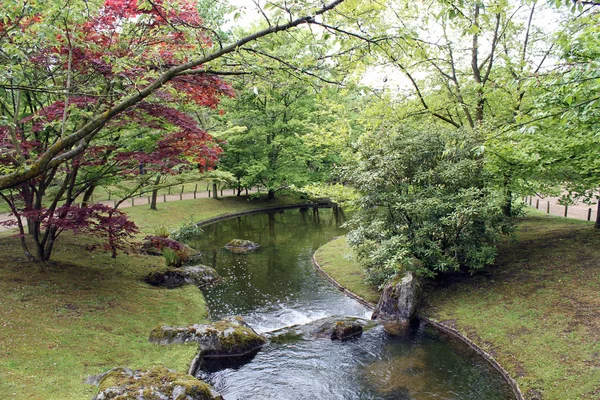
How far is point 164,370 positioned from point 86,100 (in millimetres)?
7328

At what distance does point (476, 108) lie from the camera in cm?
1775

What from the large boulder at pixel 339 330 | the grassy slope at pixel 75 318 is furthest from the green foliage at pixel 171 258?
the large boulder at pixel 339 330

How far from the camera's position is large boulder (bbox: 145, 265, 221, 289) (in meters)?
15.7

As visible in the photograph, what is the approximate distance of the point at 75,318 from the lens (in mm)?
10906

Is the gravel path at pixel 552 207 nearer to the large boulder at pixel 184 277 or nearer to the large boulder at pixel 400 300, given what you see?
the large boulder at pixel 400 300

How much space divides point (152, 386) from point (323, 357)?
487 cm

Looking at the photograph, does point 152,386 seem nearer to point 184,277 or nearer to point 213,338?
point 213,338

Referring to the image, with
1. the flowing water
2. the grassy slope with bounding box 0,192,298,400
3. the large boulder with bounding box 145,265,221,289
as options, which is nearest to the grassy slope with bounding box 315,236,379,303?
the flowing water

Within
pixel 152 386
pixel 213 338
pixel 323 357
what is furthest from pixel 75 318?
pixel 323 357

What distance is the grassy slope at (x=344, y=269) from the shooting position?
1619 cm

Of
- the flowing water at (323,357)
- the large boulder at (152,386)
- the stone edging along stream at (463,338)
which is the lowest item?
the flowing water at (323,357)

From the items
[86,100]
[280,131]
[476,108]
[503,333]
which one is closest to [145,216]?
[280,131]

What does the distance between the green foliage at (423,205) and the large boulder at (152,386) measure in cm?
756

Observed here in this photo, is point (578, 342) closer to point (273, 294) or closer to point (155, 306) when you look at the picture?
point (273, 294)
